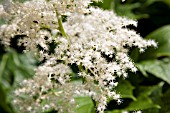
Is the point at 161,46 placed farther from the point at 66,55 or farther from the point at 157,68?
the point at 66,55

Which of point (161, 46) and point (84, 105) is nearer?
point (84, 105)

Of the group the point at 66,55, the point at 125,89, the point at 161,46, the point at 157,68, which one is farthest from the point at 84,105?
the point at 161,46

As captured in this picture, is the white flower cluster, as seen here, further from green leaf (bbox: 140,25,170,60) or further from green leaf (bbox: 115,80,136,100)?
green leaf (bbox: 140,25,170,60)

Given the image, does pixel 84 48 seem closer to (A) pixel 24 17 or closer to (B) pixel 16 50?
(A) pixel 24 17

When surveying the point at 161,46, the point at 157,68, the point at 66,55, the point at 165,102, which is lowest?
the point at 66,55

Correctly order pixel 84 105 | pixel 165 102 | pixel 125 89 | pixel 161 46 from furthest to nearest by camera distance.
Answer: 1. pixel 161 46
2. pixel 165 102
3. pixel 125 89
4. pixel 84 105

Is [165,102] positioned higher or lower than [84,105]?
higher

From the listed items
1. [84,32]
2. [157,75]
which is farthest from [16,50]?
[84,32]
